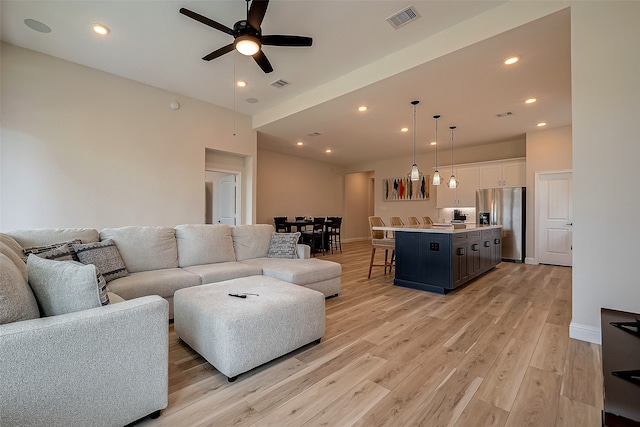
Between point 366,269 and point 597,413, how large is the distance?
12.5 ft

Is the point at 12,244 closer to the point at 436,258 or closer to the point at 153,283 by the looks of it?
the point at 153,283

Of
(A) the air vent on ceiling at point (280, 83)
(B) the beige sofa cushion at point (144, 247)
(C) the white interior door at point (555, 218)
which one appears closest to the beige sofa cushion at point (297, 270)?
(B) the beige sofa cushion at point (144, 247)

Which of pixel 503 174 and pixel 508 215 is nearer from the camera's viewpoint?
pixel 508 215

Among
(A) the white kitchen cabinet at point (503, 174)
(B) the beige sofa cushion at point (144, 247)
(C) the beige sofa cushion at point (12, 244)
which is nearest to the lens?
(C) the beige sofa cushion at point (12, 244)

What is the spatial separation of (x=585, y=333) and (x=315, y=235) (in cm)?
550

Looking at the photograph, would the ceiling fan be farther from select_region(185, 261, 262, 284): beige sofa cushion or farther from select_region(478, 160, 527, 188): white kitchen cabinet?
select_region(478, 160, 527, 188): white kitchen cabinet

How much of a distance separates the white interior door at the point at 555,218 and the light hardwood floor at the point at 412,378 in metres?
3.48

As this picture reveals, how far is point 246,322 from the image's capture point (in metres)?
1.76

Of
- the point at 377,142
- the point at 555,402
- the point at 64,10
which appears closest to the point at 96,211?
the point at 64,10

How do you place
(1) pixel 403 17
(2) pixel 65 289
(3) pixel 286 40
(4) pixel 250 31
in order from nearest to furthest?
(2) pixel 65 289, (4) pixel 250 31, (3) pixel 286 40, (1) pixel 403 17

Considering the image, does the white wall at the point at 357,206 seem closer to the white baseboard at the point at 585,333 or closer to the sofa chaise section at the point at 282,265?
the sofa chaise section at the point at 282,265

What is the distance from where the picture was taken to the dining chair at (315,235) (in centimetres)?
722

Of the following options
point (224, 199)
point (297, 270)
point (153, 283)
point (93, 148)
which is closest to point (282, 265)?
point (297, 270)

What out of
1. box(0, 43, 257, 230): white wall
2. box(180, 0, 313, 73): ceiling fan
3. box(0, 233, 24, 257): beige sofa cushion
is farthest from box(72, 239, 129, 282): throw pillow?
box(180, 0, 313, 73): ceiling fan
